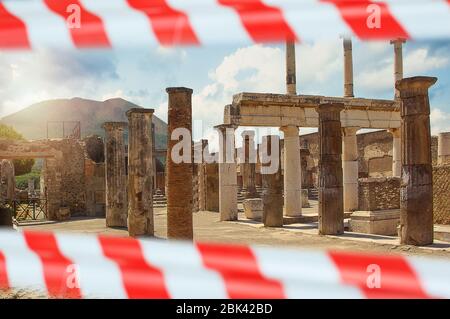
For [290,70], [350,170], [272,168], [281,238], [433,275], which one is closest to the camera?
[433,275]

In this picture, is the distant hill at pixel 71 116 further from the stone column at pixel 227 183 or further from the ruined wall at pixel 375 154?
the stone column at pixel 227 183

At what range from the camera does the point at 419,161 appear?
30.5 ft

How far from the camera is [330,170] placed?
1180 cm

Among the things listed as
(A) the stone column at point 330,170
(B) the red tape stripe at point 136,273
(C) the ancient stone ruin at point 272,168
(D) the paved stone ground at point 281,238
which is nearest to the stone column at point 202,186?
(C) the ancient stone ruin at point 272,168

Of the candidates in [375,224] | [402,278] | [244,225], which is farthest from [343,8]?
[244,225]

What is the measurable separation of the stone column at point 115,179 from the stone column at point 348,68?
9.14m

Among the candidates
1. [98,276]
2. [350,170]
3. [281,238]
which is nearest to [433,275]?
[98,276]

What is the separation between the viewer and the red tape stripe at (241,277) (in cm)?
471

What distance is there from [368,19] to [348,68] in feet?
51.1

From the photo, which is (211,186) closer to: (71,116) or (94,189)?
(94,189)

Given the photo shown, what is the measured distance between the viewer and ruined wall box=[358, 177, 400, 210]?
14.0m

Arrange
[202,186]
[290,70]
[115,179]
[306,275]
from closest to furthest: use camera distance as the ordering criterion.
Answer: [306,275], [115,179], [290,70], [202,186]

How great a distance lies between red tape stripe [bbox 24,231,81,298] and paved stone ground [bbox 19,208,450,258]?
5022 mm

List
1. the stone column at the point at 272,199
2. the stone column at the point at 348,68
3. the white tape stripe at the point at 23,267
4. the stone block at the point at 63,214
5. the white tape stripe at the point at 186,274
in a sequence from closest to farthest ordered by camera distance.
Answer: the white tape stripe at the point at 186,274
the white tape stripe at the point at 23,267
the stone column at the point at 272,199
the stone block at the point at 63,214
the stone column at the point at 348,68
